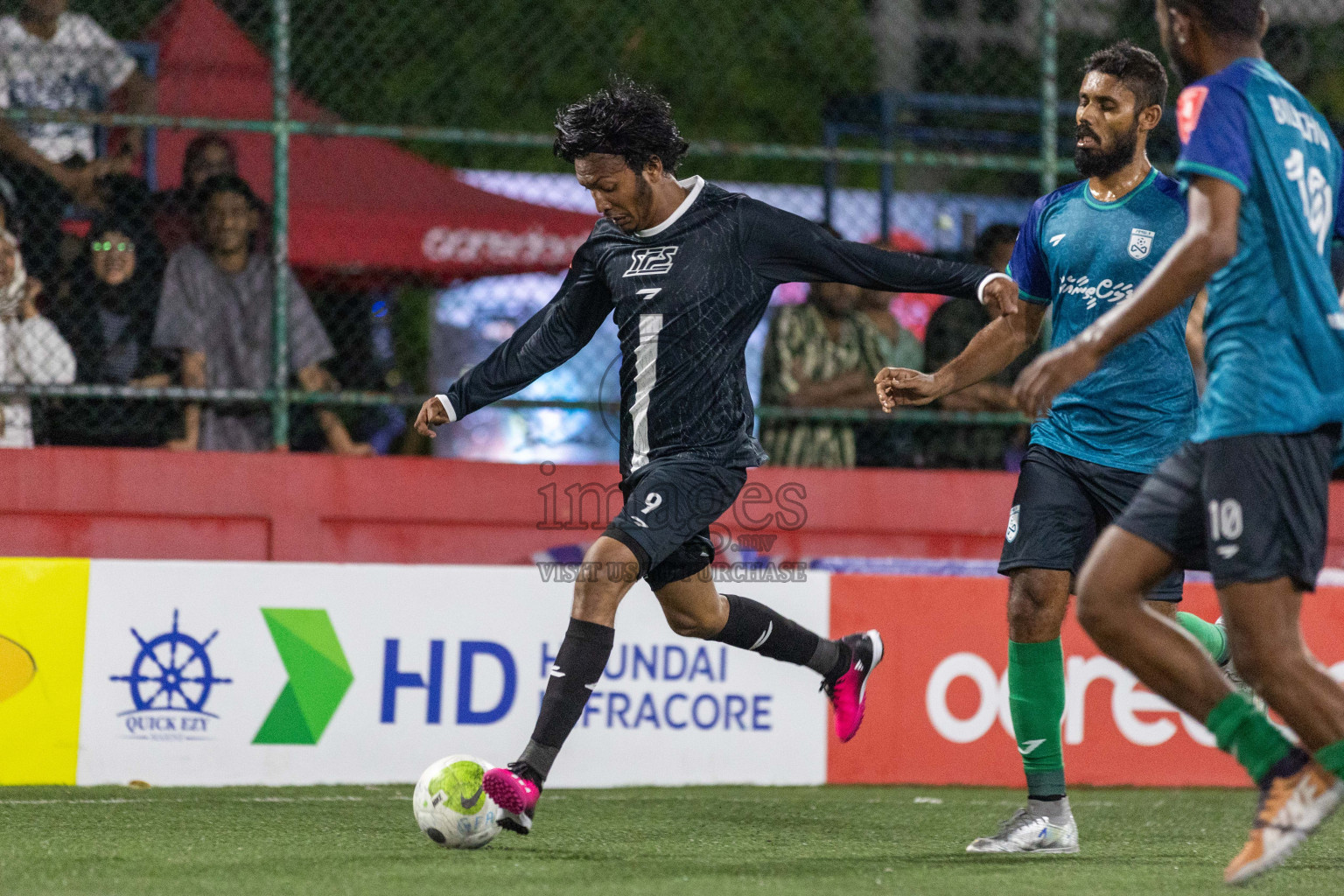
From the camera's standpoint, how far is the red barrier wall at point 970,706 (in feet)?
24.4

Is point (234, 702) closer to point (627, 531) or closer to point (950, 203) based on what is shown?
point (627, 531)

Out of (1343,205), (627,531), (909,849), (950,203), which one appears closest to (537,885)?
(627,531)

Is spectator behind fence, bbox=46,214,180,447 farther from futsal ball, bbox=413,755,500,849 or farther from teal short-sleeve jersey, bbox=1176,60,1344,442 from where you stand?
teal short-sleeve jersey, bbox=1176,60,1344,442

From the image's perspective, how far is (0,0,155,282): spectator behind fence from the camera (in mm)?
7918

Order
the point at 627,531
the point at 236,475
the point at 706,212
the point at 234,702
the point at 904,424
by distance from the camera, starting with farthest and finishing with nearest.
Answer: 1. the point at 904,424
2. the point at 236,475
3. the point at 234,702
4. the point at 706,212
5. the point at 627,531

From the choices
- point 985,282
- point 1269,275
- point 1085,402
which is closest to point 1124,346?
point 1085,402

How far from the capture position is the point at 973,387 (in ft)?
28.6

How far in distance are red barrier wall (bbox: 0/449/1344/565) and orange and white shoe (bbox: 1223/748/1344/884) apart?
4.49 metres

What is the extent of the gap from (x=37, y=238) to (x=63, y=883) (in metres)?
4.51

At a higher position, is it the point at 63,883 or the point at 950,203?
the point at 950,203

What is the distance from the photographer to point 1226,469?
3746 millimetres

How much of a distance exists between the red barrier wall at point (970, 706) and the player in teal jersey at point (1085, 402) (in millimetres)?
2234

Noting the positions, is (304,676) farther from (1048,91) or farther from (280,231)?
(1048,91)

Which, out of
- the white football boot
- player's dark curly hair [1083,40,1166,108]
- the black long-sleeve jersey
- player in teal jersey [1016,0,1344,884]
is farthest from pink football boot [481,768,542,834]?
player's dark curly hair [1083,40,1166,108]
